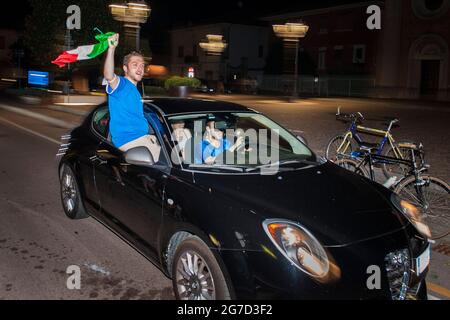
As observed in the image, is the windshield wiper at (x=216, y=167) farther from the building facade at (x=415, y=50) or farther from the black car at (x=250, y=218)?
the building facade at (x=415, y=50)

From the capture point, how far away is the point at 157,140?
4.03 m

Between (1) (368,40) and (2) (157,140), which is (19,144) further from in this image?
(1) (368,40)

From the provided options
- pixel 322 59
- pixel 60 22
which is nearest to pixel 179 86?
pixel 60 22

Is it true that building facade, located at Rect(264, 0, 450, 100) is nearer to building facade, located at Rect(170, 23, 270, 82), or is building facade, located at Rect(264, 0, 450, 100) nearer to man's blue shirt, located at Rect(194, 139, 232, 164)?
building facade, located at Rect(170, 23, 270, 82)

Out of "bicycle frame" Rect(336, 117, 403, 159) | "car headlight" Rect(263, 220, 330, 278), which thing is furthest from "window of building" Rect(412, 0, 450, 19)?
"car headlight" Rect(263, 220, 330, 278)

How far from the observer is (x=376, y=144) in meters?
6.95

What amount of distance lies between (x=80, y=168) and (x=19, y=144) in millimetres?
6913

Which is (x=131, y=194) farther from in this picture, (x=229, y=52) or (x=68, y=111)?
(x=229, y=52)

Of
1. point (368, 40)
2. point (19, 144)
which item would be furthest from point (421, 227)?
point (368, 40)

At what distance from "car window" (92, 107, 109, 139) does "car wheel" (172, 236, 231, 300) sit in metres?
1.96

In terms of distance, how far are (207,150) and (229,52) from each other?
49.3 metres

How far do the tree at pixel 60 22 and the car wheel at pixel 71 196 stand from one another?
19851 mm

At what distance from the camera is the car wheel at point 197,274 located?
3.02m
